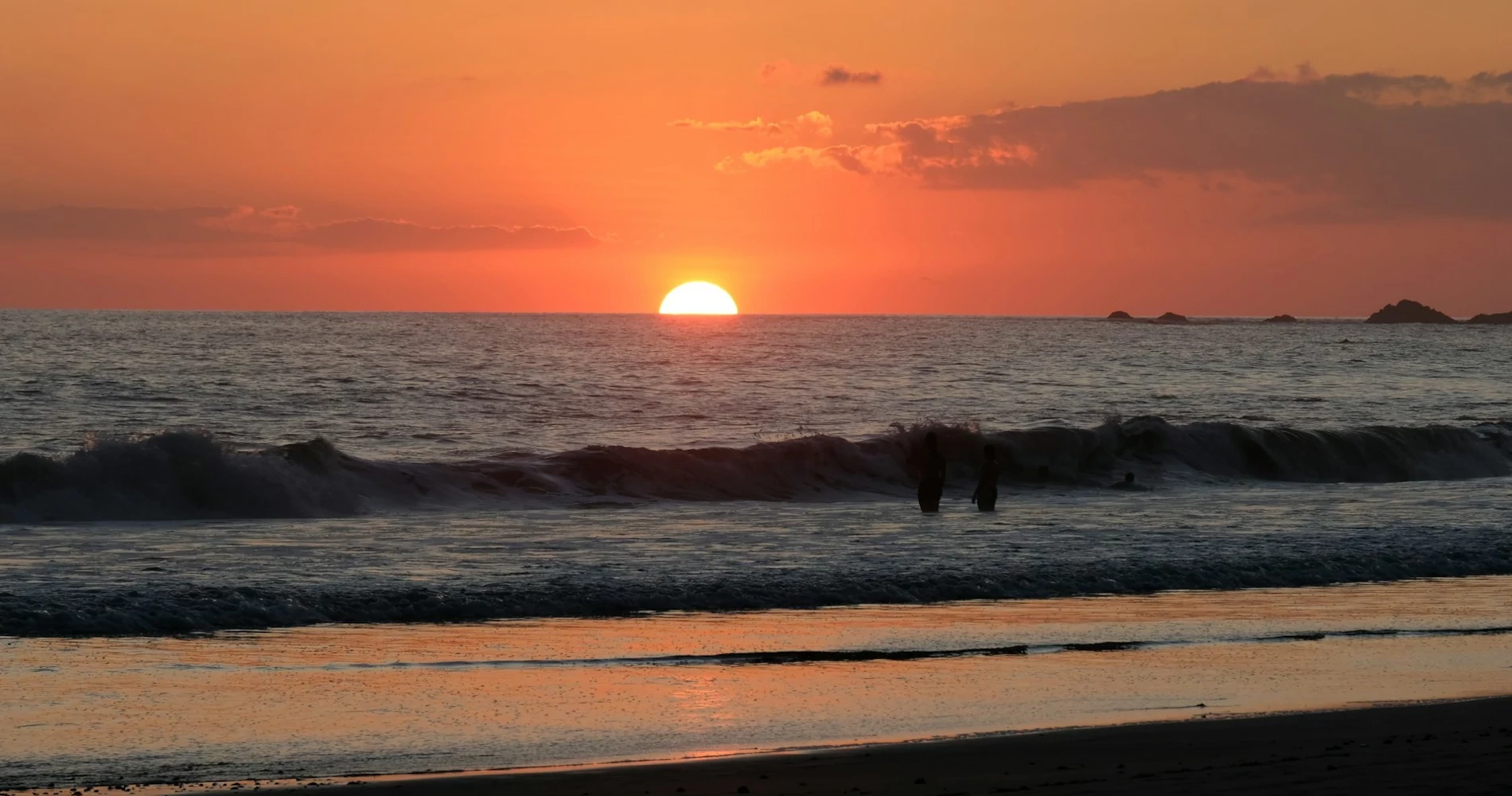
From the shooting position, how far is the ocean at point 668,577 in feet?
31.4

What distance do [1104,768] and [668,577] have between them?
27.9 ft

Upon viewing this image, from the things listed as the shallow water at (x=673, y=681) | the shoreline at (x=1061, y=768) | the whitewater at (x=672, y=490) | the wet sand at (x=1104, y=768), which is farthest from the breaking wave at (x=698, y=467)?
the wet sand at (x=1104, y=768)

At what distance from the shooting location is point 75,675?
10.6 meters

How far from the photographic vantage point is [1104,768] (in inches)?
321

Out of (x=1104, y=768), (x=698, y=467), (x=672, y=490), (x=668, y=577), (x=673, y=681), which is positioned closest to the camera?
(x=1104, y=768)

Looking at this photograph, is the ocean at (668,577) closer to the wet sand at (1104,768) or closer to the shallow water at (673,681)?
the shallow water at (673,681)

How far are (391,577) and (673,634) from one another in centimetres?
446

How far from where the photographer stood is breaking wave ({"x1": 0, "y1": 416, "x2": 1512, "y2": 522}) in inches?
992

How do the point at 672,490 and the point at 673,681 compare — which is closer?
the point at 673,681

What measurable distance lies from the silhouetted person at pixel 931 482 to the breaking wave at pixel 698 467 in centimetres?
284

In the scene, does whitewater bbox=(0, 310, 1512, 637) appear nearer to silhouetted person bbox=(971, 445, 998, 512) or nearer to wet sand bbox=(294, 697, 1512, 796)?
silhouetted person bbox=(971, 445, 998, 512)

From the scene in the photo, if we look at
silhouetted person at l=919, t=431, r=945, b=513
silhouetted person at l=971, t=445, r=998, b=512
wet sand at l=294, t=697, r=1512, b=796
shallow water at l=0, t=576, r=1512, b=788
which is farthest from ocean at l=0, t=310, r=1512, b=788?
silhouetted person at l=919, t=431, r=945, b=513

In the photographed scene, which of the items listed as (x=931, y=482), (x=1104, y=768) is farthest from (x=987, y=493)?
(x=1104, y=768)

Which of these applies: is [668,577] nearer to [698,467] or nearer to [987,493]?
[987,493]
